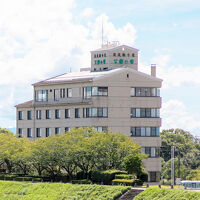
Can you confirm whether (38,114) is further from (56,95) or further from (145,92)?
(145,92)

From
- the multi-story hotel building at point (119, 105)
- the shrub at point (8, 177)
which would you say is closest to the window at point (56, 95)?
the multi-story hotel building at point (119, 105)

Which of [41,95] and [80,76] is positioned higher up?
[80,76]

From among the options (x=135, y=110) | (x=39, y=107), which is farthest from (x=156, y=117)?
(x=39, y=107)

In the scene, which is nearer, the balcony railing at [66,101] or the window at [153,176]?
the window at [153,176]

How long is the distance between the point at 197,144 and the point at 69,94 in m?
63.4

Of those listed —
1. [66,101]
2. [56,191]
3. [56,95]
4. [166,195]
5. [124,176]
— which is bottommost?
[56,191]

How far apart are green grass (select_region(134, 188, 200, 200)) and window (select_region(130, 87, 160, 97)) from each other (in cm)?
4497

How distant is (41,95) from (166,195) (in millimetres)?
59184

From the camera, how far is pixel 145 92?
114875 millimetres

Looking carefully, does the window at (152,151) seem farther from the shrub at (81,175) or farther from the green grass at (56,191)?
the green grass at (56,191)

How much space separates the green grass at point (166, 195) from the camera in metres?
64.4

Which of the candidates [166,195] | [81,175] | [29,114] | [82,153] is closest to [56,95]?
[29,114]

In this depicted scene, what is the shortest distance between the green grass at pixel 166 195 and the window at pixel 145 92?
45.0 metres

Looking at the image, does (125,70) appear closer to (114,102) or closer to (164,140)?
(114,102)
